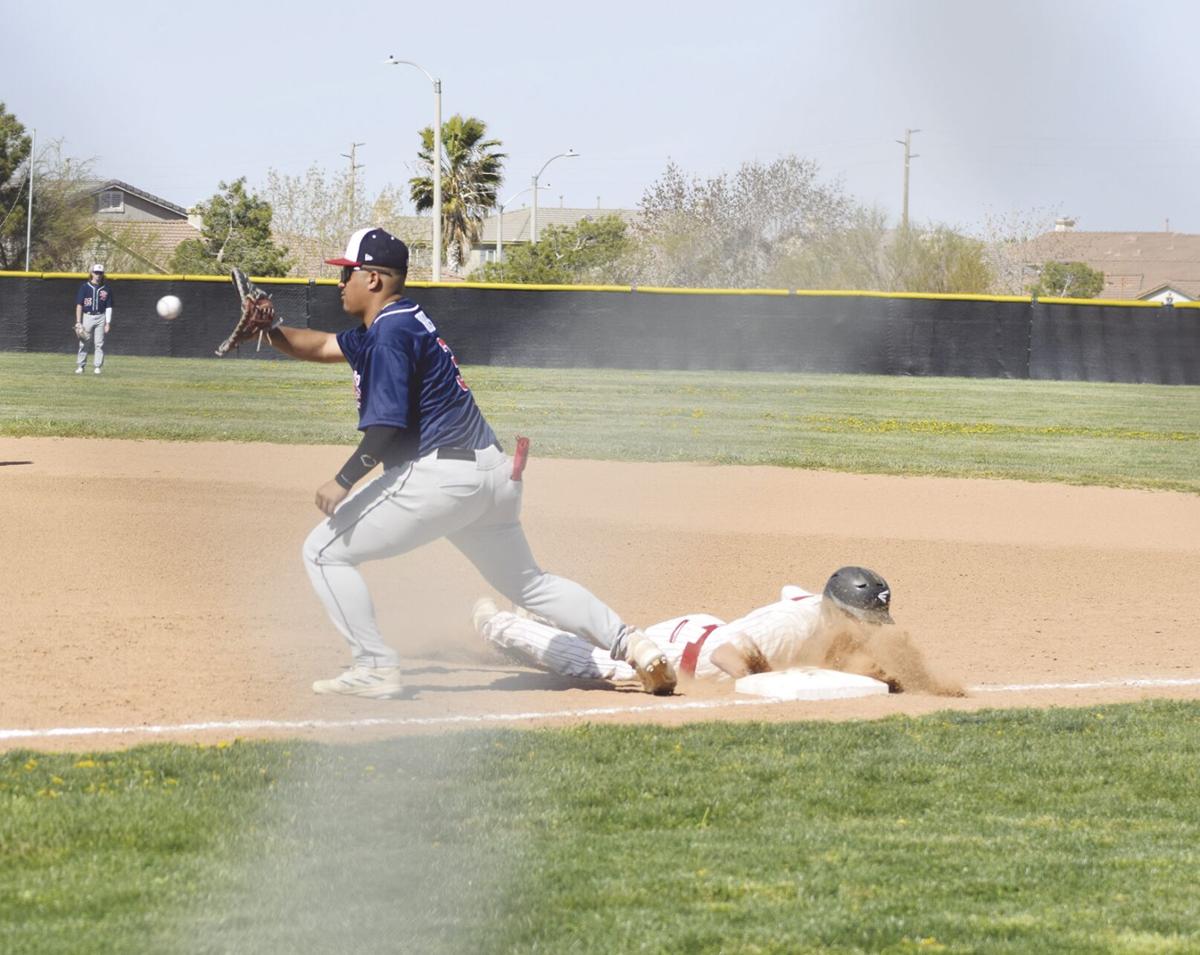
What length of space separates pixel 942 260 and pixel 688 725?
6208mm

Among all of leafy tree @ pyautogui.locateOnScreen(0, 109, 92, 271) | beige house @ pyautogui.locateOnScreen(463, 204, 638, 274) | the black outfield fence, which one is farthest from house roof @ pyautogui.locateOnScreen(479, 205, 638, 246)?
leafy tree @ pyautogui.locateOnScreen(0, 109, 92, 271)

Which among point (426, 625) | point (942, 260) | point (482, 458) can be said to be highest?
point (942, 260)

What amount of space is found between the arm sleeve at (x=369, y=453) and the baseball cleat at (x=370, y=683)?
715 mm

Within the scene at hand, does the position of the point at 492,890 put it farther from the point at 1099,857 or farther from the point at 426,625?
the point at 426,625

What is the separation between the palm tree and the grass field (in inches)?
879

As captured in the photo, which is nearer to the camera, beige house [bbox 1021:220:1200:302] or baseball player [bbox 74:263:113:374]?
beige house [bbox 1021:220:1200:302]

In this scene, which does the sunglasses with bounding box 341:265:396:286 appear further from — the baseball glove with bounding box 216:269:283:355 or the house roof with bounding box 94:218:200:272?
the house roof with bounding box 94:218:200:272

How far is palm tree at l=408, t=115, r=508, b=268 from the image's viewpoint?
2988cm

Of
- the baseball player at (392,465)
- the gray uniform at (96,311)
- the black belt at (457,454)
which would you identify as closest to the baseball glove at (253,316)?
the baseball player at (392,465)

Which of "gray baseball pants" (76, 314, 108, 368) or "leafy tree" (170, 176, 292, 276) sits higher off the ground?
"leafy tree" (170, 176, 292, 276)

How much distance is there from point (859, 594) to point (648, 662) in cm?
97

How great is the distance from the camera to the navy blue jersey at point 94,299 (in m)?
22.4

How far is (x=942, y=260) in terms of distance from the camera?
10.9 m

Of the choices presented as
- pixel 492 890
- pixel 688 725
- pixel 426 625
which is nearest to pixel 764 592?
pixel 426 625
